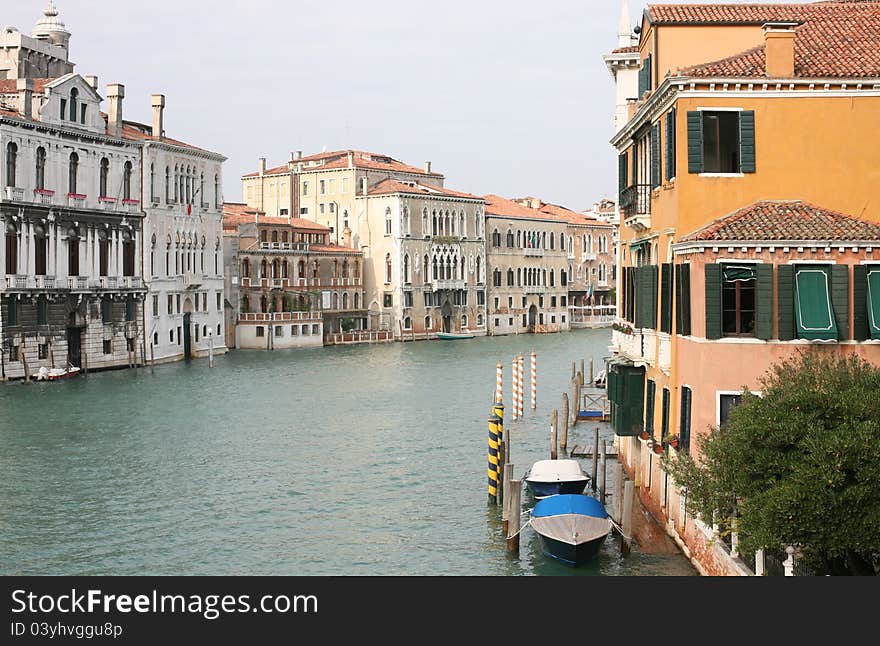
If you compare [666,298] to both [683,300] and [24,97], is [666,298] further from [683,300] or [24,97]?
[24,97]

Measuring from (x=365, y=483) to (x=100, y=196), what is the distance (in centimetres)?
2037

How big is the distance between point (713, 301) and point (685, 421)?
1342 mm

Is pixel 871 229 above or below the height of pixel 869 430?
above

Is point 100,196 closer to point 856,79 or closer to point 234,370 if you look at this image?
point 234,370

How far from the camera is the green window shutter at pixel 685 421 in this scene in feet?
40.0

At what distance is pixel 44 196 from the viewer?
3281 cm

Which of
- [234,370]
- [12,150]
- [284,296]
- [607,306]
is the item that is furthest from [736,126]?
[607,306]

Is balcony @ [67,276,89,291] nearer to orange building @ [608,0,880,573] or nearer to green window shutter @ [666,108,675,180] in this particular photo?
orange building @ [608,0,880,573]

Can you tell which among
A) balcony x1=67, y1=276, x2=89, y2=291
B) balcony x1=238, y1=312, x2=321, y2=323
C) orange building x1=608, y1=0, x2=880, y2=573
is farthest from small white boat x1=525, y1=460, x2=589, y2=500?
balcony x1=238, y1=312, x2=321, y2=323

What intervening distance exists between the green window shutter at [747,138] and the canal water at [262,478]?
3.78 m

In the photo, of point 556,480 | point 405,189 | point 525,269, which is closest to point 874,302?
point 556,480

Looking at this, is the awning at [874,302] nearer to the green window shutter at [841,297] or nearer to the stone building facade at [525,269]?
the green window shutter at [841,297]

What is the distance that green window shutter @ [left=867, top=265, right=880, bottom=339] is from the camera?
11.5 m

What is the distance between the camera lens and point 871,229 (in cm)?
1163
